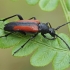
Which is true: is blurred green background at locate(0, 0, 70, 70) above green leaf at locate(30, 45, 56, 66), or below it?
below

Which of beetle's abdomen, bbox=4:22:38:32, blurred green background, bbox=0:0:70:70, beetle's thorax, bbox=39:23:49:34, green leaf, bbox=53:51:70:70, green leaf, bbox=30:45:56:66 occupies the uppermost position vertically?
beetle's abdomen, bbox=4:22:38:32

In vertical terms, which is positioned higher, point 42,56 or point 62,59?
point 42,56

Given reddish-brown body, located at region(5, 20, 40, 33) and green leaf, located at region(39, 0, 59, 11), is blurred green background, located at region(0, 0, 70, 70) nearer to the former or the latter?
reddish-brown body, located at region(5, 20, 40, 33)

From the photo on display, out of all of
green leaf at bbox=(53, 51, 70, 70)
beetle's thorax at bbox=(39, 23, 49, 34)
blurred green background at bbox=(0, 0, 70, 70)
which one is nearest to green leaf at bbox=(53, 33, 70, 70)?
green leaf at bbox=(53, 51, 70, 70)

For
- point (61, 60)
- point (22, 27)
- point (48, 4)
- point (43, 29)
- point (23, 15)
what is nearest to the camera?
point (61, 60)

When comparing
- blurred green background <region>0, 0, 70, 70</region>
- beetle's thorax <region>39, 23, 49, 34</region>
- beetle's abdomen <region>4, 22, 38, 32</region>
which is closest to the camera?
beetle's abdomen <region>4, 22, 38, 32</region>

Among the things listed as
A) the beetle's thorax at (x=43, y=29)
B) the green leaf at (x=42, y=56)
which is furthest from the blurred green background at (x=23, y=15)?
the green leaf at (x=42, y=56)

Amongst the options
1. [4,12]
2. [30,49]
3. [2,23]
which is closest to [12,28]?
[2,23]

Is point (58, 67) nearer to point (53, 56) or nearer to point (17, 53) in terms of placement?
point (53, 56)

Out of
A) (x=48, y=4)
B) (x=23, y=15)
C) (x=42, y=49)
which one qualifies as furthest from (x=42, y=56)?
(x=23, y=15)

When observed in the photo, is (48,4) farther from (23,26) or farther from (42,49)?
(42,49)

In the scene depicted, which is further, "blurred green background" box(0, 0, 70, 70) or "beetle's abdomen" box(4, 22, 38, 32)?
"blurred green background" box(0, 0, 70, 70)
